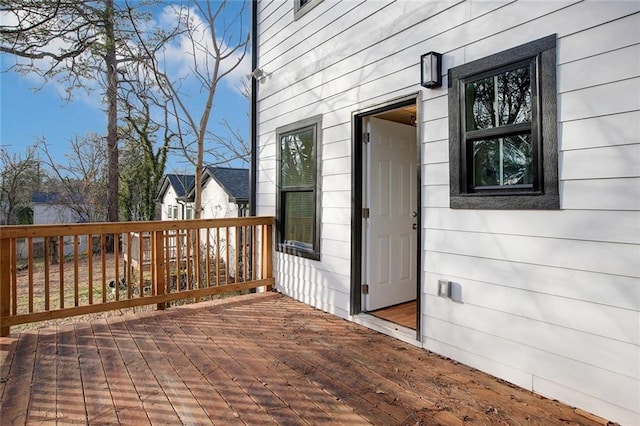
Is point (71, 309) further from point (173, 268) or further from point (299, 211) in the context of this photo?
point (173, 268)

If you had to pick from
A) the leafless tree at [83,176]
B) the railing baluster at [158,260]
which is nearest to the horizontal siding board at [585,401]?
the railing baluster at [158,260]

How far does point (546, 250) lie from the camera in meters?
2.04

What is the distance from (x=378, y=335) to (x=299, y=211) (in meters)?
1.72

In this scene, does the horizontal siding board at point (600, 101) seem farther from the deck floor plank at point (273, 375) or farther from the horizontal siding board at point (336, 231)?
the deck floor plank at point (273, 375)

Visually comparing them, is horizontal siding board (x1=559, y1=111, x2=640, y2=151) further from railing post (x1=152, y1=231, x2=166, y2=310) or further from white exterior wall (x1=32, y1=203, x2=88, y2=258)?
white exterior wall (x1=32, y1=203, x2=88, y2=258)

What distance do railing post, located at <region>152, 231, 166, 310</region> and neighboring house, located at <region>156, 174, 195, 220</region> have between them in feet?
31.1

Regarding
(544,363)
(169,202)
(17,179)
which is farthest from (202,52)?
(169,202)

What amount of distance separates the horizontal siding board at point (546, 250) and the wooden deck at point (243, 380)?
31.3 inches

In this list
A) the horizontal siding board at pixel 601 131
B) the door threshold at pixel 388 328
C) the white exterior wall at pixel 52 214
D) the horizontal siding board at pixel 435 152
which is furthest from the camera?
the white exterior wall at pixel 52 214

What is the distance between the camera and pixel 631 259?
1731 millimetres

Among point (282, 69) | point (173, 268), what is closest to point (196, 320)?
point (282, 69)

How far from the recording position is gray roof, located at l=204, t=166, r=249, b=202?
10.8 metres

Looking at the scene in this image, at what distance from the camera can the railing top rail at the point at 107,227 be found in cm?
304

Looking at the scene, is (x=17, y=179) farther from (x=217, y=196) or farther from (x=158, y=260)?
(x=158, y=260)
